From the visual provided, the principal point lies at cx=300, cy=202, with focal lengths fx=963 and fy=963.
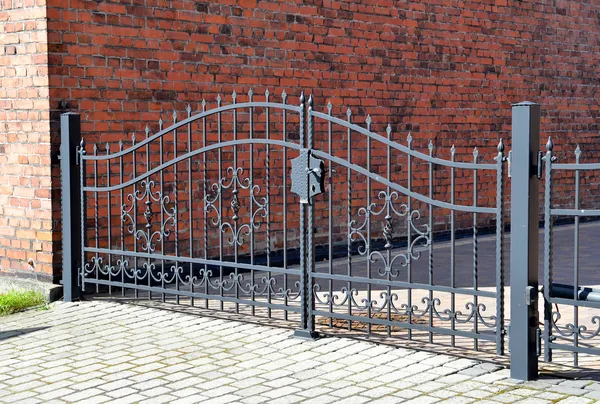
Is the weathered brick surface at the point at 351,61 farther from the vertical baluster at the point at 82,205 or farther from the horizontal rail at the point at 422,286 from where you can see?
the horizontal rail at the point at 422,286

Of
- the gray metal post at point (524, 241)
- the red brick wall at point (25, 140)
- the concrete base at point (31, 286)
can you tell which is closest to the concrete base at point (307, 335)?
the gray metal post at point (524, 241)

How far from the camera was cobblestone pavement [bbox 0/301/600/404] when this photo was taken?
17.3 feet

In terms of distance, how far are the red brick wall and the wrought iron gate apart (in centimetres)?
30

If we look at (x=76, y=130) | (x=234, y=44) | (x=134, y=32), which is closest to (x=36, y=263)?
(x=76, y=130)

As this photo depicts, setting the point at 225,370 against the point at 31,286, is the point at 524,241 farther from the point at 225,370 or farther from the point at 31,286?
the point at 31,286

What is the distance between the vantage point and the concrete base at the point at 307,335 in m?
6.70

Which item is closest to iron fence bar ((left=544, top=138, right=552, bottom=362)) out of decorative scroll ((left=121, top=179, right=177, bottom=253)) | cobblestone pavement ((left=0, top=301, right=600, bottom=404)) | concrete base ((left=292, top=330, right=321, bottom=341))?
cobblestone pavement ((left=0, top=301, right=600, bottom=404))

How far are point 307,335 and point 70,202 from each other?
2.70 metres

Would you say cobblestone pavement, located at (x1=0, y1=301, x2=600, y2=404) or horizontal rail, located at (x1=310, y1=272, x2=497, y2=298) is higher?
horizontal rail, located at (x1=310, y1=272, x2=497, y2=298)

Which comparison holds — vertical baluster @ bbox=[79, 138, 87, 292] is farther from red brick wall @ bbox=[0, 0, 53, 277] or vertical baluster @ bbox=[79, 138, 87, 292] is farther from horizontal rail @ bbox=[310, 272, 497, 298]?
horizontal rail @ bbox=[310, 272, 497, 298]

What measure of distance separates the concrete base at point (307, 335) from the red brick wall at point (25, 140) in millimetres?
2745

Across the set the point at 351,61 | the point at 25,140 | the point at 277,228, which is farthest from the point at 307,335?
the point at 351,61

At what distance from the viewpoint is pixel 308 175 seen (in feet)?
22.3

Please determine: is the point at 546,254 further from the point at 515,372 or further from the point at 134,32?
the point at 134,32
